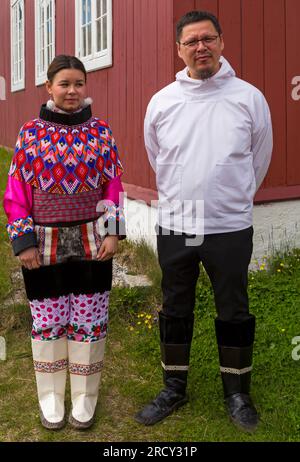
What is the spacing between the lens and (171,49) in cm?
482

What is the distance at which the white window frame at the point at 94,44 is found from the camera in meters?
6.18

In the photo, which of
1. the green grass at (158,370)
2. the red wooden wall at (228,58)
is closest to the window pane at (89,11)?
the red wooden wall at (228,58)

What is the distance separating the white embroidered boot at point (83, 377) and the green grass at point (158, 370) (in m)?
0.07

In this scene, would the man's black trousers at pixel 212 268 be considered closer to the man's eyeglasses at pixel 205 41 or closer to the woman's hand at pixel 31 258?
the woman's hand at pixel 31 258

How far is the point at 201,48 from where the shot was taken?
2.88m

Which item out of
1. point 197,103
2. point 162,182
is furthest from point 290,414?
point 197,103

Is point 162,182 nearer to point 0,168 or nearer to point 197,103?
point 197,103

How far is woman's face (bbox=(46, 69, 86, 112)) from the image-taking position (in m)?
2.84

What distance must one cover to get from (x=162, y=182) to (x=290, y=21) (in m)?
2.83

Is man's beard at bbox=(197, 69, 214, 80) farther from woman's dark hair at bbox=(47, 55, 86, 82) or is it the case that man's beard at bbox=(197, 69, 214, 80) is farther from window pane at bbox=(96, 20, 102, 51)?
window pane at bbox=(96, 20, 102, 51)

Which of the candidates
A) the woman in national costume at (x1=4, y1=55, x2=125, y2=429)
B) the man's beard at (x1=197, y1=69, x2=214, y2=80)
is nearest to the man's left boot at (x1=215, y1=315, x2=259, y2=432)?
the woman in national costume at (x1=4, y1=55, x2=125, y2=429)

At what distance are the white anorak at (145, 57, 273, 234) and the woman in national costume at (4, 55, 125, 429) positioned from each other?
11.3 inches

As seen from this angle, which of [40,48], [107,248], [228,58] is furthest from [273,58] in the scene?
[40,48]

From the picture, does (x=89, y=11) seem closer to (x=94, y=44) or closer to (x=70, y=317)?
(x=94, y=44)
